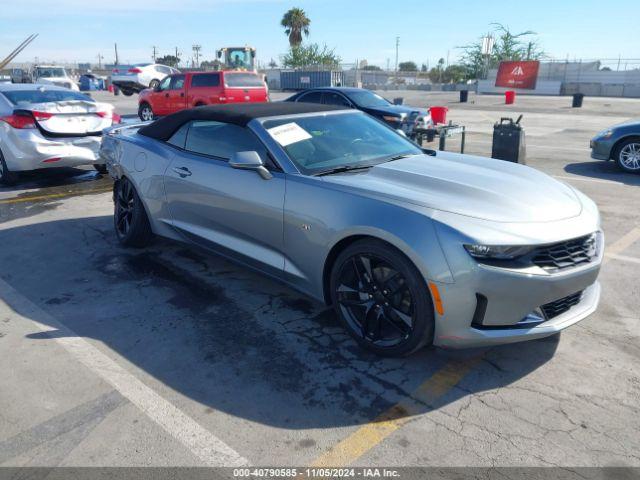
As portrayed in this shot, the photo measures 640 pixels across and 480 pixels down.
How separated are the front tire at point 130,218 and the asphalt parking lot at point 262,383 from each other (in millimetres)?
466

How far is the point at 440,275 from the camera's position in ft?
9.66

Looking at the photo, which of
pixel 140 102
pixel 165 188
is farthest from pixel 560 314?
pixel 140 102

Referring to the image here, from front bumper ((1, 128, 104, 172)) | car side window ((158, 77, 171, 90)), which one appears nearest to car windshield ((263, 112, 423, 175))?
front bumper ((1, 128, 104, 172))

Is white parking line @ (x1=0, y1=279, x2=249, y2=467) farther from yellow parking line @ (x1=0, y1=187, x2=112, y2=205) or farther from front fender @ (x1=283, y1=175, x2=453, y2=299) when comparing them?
yellow parking line @ (x1=0, y1=187, x2=112, y2=205)

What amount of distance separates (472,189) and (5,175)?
7.83m

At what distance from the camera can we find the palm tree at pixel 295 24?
67.9 meters

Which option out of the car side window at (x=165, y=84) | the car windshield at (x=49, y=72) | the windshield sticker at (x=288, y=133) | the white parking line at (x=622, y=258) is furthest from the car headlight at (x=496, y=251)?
the car windshield at (x=49, y=72)

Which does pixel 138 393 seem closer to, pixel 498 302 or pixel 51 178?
pixel 498 302

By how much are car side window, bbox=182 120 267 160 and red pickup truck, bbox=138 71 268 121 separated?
1209 cm

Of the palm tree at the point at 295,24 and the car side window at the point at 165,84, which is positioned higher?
the palm tree at the point at 295,24

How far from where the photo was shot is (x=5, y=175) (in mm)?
8406

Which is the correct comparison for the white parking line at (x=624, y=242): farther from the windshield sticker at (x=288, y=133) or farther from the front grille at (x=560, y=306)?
the windshield sticker at (x=288, y=133)

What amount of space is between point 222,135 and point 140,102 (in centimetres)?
1582

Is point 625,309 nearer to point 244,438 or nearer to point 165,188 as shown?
point 244,438
